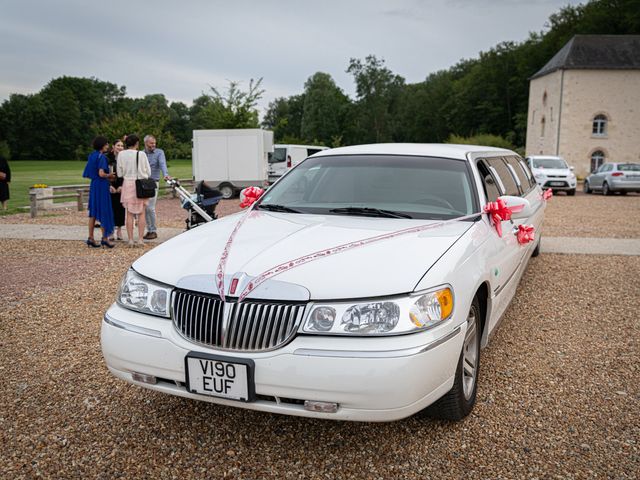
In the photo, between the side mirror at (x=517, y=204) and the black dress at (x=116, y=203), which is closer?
the side mirror at (x=517, y=204)

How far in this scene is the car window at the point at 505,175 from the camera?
17.1 feet

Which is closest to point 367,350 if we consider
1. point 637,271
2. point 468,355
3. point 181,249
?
point 468,355

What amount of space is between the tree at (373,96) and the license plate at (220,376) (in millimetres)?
82719

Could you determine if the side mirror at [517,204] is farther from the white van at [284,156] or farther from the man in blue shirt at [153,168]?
the white van at [284,156]

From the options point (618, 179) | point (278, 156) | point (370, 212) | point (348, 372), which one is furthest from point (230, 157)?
point (348, 372)

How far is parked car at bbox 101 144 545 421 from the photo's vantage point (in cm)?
269

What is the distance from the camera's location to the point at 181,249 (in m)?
3.54

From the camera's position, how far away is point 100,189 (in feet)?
30.9

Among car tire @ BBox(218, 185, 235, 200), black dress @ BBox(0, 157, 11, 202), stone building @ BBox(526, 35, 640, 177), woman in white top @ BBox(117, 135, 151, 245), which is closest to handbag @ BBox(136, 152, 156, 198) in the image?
woman in white top @ BBox(117, 135, 151, 245)

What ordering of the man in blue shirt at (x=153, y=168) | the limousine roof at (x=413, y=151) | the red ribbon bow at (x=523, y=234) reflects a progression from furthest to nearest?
1. the man in blue shirt at (x=153, y=168)
2. the red ribbon bow at (x=523, y=234)
3. the limousine roof at (x=413, y=151)

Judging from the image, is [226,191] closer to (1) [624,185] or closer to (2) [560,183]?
(2) [560,183]

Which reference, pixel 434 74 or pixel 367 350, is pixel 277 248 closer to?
pixel 367 350

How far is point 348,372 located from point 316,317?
1.01 feet

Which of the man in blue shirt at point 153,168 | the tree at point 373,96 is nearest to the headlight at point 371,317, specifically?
the man in blue shirt at point 153,168
